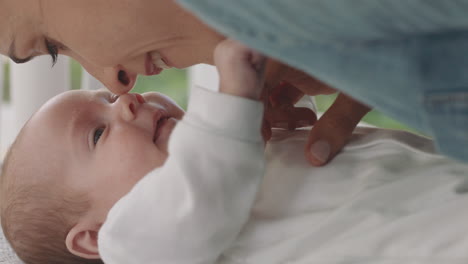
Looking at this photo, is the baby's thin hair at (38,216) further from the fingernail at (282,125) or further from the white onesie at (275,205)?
the fingernail at (282,125)

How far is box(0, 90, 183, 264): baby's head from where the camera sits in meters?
1.02

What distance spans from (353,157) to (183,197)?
0.27m

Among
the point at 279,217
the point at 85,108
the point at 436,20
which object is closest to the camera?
the point at 436,20

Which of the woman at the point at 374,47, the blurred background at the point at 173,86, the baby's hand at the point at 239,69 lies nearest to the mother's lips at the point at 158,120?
the baby's hand at the point at 239,69

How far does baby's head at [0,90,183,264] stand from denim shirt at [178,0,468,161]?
1.63 feet

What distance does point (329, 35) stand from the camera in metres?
0.54

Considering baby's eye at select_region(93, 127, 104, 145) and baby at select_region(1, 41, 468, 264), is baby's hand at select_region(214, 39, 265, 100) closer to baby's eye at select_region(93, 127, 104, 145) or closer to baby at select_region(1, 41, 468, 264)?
baby at select_region(1, 41, 468, 264)

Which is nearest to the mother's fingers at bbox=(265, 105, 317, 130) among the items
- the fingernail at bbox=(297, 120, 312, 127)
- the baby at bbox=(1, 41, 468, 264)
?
the fingernail at bbox=(297, 120, 312, 127)

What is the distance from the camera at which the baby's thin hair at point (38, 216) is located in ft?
3.40

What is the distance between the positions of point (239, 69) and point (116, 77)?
15.5 inches

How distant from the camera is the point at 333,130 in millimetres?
961

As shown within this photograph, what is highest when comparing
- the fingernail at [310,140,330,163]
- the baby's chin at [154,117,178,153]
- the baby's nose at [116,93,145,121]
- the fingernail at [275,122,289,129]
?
the fingernail at [310,140,330,163]

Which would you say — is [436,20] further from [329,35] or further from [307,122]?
[307,122]

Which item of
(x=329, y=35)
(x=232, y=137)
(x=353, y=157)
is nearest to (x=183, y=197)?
(x=232, y=137)
